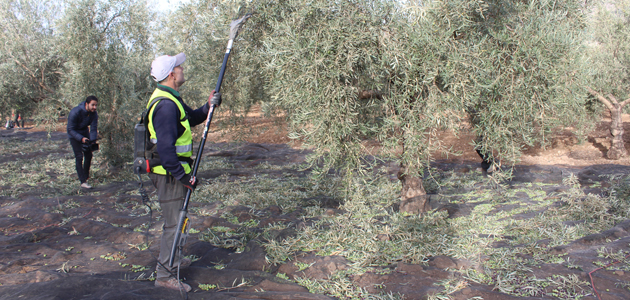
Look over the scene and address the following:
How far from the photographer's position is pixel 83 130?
9.20m

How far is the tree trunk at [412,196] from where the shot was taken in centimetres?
715

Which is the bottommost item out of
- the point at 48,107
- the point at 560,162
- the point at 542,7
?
the point at 560,162

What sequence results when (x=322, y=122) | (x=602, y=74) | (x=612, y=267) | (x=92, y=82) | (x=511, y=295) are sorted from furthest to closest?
1. (x=602, y=74)
2. (x=92, y=82)
3. (x=322, y=122)
4. (x=612, y=267)
5. (x=511, y=295)

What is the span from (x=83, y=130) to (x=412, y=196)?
771 cm

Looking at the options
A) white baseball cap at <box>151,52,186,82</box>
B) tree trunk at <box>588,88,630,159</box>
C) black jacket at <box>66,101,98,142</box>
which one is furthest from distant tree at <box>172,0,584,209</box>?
tree trunk at <box>588,88,630,159</box>

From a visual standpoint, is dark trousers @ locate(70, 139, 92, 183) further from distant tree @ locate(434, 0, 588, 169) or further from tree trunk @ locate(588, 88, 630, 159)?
tree trunk @ locate(588, 88, 630, 159)

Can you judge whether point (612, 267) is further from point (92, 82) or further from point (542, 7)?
point (92, 82)

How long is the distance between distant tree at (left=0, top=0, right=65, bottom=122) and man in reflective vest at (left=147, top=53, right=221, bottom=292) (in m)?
10.3

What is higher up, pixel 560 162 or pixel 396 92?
pixel 396 92

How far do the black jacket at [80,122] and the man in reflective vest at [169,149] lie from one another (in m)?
5.92

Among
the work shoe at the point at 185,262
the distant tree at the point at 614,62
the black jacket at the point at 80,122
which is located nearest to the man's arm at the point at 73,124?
the black jacket at the point at 80,122

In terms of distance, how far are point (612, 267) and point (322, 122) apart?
12.9 ft

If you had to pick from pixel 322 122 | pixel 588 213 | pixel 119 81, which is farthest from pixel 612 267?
pixel 119 81

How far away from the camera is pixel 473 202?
7.77m
